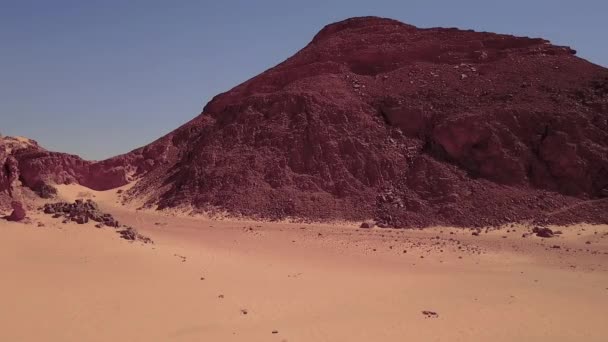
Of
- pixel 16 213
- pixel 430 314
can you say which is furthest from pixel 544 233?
pixel 16 213

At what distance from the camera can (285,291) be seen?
457 inches

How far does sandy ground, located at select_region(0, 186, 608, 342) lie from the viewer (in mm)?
8430

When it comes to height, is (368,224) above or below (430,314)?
above

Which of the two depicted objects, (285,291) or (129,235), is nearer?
(285,291)

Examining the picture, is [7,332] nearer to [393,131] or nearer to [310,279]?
[310,279]

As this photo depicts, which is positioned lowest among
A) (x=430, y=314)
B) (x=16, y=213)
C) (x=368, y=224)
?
(x=430, y=314)

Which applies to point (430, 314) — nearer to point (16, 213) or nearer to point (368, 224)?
point (16, 213)

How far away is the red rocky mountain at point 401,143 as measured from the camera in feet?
84.3

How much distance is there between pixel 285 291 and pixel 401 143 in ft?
63.5

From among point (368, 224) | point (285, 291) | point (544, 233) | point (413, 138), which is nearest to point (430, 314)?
point (285, 291)

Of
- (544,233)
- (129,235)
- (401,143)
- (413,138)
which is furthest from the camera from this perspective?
(413,138)

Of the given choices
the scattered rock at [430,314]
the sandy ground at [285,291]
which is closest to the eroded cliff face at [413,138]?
the sandy ground at [285,291]

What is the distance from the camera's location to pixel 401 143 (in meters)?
29.6

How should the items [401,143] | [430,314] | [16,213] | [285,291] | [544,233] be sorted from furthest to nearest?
[401,143]
[544,233]
[16,213]
[285,291]
[430,314]
